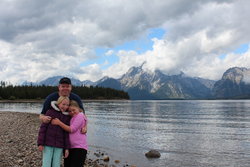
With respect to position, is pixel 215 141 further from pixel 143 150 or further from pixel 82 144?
pixel 82 144

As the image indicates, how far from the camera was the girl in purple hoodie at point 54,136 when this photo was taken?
23.2ft

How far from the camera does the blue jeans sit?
23.5ft

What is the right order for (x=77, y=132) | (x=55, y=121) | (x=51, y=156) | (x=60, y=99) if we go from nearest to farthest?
(x=55, y=121), (x=60, y=99), (x=51, y=156), (x=77, y=132)

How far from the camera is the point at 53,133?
7074 millimetres

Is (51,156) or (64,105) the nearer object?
(64,105)

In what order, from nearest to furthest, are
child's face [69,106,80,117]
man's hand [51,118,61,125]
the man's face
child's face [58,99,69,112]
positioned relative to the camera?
man's hand [51,118,61,125] → child's face [58,99,69,112] → child's face [69,106,80,117] → the man's face

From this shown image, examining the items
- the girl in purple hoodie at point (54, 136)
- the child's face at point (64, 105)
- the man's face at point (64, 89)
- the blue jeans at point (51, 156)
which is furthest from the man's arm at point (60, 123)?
the man's face at point (64, 89)

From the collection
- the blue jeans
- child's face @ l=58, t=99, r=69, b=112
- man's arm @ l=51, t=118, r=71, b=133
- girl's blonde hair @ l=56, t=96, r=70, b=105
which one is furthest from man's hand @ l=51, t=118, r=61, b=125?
the blue jeans

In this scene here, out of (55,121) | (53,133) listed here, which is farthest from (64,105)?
(53,133)

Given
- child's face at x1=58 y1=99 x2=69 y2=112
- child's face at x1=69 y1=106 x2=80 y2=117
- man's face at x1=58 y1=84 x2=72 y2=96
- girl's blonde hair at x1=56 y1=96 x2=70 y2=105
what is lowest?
child's face at x1=69 y1=106 x2=80 y2=117

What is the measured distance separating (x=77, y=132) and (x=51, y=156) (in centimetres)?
95

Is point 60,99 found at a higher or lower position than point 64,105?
higher

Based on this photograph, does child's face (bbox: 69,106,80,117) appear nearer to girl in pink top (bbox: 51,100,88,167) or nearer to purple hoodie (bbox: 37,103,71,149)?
girl in pink top (bbox: 51,100,88,167)

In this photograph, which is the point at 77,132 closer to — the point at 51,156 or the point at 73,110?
the point at 73,110
